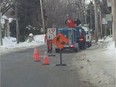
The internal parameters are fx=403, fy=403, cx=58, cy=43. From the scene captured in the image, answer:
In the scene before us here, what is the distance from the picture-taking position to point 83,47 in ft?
123

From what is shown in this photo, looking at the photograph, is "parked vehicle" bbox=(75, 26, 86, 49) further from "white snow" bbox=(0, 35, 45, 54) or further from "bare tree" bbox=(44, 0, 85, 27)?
"bare tree" bbox=(44, 0, 85, 27)

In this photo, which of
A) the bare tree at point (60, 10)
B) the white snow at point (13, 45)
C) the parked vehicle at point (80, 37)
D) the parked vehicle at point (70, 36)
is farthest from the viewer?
the bare tree at point (60, 10)

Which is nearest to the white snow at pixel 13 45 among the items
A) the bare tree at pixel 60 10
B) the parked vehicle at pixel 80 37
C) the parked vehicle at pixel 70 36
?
the parked vehicle at pixel 70 36

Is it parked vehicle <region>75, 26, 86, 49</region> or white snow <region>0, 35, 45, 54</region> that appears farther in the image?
white snow <region>0, 35, 45, 54</region>

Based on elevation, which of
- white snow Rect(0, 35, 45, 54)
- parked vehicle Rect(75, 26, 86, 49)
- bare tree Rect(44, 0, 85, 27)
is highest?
bare tree Rect(44, 0, 85, 27)

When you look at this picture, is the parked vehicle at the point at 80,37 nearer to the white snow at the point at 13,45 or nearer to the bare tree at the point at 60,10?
the white snow at the point at 13,45

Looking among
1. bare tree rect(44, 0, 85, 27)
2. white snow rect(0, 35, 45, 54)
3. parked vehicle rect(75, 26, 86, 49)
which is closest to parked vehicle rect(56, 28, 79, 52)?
parked vehicle rect(75, 26, 86, 49)

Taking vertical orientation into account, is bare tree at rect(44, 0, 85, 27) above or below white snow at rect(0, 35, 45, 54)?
above

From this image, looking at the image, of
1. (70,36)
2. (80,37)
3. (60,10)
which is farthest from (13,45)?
(60,10)

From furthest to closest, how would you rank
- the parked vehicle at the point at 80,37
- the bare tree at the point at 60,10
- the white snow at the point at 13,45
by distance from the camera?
the bare tree at the point at 60,10
the white snow at the point at 13,45
the parked vehicle at the point at 80,37

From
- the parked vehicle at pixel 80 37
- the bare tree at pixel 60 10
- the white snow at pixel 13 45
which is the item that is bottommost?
the white snow at pixel 13 45

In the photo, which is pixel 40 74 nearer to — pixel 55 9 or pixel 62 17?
pixel 55 9

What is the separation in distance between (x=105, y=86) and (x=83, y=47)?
25.2 meters

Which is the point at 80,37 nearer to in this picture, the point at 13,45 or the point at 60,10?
the point at 13,45
